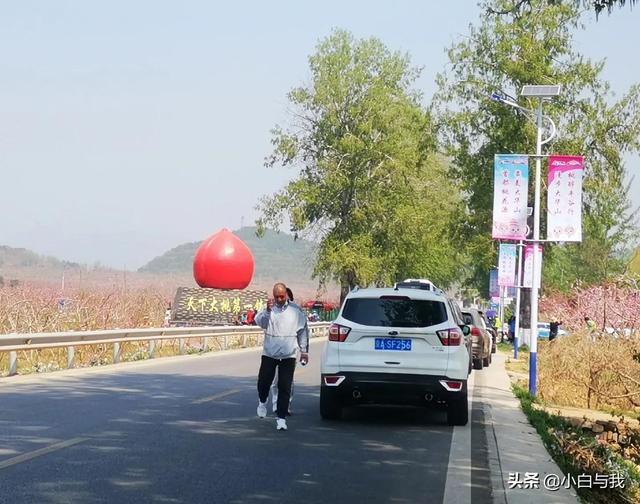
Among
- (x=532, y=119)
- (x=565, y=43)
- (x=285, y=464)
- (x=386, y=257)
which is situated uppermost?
(x=565, y=43)

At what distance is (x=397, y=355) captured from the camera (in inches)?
580

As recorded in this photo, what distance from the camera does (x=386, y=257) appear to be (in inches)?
2655

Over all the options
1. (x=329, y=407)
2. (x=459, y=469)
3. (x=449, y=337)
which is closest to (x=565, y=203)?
(x=449, y=337)

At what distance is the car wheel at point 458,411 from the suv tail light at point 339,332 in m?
1.61

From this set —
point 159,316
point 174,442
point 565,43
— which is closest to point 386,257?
point 565,43

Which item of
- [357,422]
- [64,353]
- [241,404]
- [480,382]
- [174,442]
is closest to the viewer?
[174,442]

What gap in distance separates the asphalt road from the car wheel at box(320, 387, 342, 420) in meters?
0.20

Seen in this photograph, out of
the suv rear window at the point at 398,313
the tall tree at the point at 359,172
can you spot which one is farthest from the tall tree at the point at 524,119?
the suv rear window at the point at 398,313

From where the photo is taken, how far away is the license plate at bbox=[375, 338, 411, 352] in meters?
14.8

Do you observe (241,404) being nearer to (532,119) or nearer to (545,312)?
(532,119)

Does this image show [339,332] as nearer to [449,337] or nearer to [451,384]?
[449,337]

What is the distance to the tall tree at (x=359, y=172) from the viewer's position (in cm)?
6550

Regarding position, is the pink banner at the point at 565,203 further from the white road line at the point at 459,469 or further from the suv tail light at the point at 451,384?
the suv tail light at the point at 451,384

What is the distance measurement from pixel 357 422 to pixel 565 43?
39663 mm
